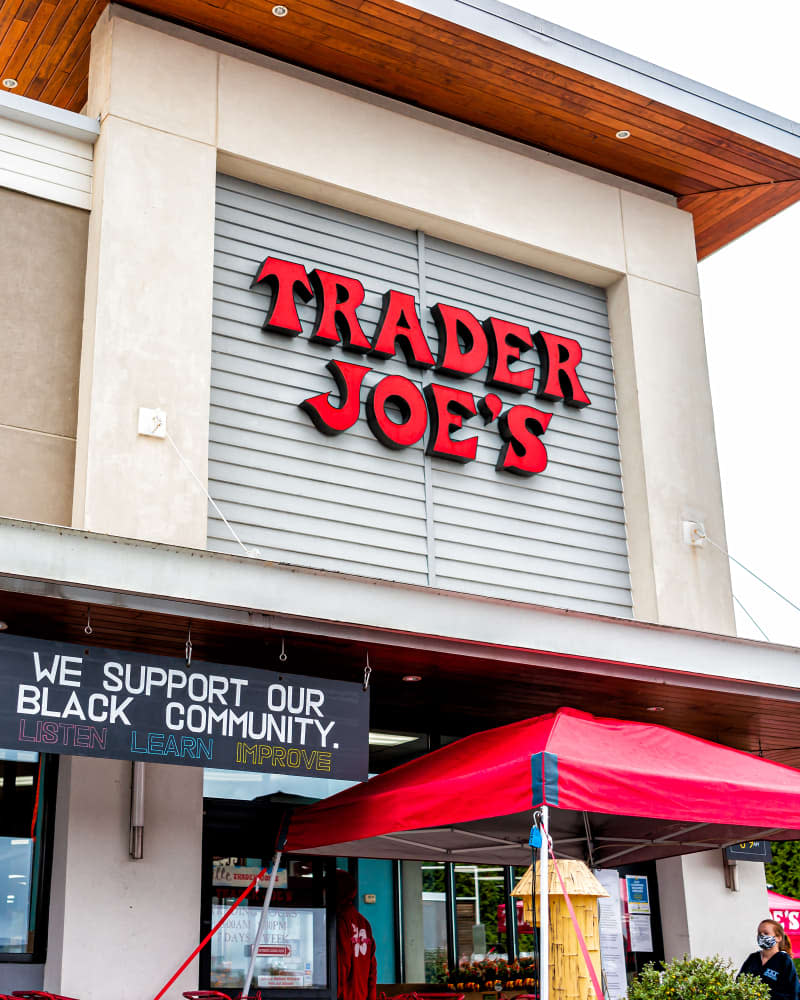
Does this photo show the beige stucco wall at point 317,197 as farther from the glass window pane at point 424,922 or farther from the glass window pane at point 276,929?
the glass window pane at point 424,922

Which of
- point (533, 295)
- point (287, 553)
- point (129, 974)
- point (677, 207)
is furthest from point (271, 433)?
A: point (677, 207)

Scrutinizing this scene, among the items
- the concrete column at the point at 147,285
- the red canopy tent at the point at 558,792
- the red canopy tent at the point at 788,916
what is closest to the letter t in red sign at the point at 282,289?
the concrete column at the point at 147,285

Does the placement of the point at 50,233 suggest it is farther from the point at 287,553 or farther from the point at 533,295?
the point at 533,295

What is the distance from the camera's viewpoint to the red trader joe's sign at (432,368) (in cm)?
1020

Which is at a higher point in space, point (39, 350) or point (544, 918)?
point (39, 350)

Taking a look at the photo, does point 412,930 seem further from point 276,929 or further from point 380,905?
point 276,929

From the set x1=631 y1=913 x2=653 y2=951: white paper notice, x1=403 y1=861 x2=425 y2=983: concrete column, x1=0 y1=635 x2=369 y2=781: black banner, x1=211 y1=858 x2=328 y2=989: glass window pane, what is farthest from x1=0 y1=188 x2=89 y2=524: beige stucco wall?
x1=403 y1=861 x2=425 y2=983: concrete column

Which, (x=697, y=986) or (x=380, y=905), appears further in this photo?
(x=380, y=905)

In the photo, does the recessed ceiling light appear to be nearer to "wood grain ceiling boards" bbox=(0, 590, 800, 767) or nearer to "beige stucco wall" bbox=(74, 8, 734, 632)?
"wood grain ceiling boards" bbox=(0, 590, 800, 767)

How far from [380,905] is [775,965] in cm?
675

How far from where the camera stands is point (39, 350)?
9164mm

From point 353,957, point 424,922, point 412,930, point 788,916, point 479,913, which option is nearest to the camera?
point 353,957

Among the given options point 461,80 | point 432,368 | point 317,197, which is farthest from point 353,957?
point 461,80

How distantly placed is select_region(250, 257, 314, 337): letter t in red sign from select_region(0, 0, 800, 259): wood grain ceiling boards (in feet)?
7.03
